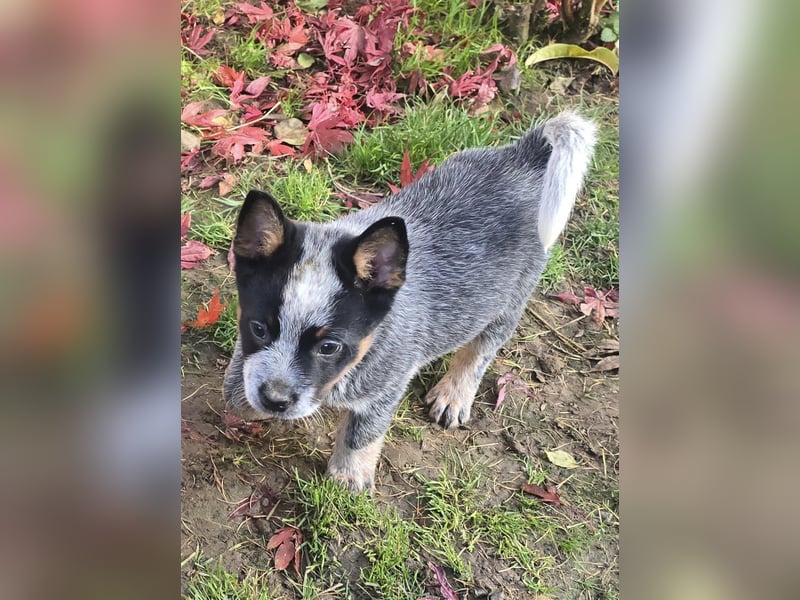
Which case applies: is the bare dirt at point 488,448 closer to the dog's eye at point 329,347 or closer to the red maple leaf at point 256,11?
the dog's eye at point 329,347

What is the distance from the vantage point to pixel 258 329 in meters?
1.22

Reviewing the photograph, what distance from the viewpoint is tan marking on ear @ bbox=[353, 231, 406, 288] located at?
3.87 feet

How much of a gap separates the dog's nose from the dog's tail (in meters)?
0.66

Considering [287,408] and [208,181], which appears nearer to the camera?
[287,408]

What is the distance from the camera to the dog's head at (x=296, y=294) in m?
1.19

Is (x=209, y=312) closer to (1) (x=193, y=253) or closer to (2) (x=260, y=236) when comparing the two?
(1) (x=193, y=253)

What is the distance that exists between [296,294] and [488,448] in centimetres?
55
